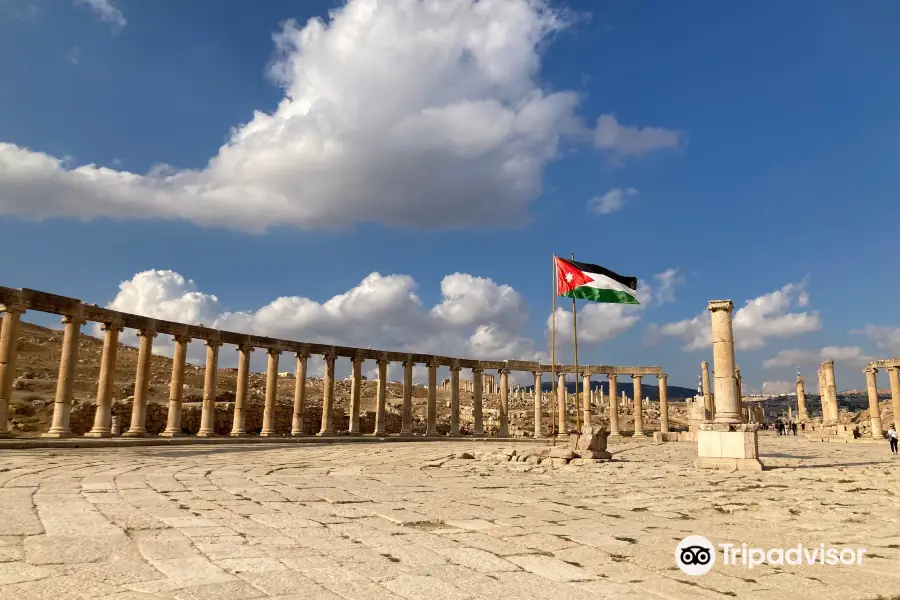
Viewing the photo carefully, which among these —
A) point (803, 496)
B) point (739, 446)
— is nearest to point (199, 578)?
point (803, 496)

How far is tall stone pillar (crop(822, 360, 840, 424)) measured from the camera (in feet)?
171

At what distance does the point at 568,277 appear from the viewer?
24922 mm

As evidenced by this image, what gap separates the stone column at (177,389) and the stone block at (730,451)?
22191mm

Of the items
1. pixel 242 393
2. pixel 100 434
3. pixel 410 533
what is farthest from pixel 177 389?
pixel 410 533

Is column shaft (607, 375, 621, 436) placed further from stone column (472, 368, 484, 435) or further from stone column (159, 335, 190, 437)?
stone column (159, 335, 190, 437)

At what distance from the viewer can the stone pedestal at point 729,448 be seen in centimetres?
1861

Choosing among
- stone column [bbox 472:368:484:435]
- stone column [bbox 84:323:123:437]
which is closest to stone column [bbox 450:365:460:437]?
stone column [bbox 472:368:484:435]

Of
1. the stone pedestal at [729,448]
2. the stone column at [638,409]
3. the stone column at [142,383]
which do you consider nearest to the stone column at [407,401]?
the stone column at [142,383]

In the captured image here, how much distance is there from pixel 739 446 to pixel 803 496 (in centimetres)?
691

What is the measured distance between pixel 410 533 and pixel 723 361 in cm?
1710

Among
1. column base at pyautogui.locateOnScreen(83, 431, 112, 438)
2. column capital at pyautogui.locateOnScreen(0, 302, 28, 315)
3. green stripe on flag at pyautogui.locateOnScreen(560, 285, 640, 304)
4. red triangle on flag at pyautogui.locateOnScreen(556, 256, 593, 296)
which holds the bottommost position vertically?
column base at pyautogui.locateOnScreen(83, 431, 112, 438)

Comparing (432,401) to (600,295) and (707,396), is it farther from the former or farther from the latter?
(707,396)

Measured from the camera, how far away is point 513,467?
18.6 m

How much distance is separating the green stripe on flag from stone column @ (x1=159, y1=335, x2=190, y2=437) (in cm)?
1862
